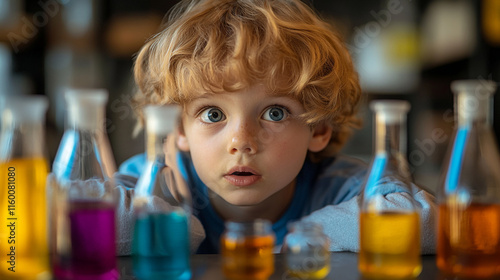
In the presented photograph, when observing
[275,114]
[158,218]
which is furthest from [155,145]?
[275,114]

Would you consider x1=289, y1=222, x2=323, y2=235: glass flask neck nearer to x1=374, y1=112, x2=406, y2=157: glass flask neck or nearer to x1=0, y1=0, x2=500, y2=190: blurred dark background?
x1=374, y1=112, x2=406, y2=157: glass flask neck

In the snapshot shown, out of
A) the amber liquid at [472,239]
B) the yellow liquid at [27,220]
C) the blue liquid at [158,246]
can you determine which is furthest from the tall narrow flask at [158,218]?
the amber liquid at [472,239]

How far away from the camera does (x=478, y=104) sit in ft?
2.24

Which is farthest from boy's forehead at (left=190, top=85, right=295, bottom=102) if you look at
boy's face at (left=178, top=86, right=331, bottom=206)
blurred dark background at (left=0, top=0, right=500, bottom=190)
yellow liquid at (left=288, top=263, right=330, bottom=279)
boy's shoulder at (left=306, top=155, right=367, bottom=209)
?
blurred dark background at (left=0, top=0, right=500, bottom=190)

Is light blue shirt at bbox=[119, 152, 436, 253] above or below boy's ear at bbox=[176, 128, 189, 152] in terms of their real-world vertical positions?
below

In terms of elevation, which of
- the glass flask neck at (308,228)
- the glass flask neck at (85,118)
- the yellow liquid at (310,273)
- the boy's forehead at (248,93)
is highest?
the boy's forehead at (248,93)

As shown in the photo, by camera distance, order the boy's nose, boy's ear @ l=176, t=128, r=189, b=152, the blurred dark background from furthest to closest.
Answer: the blurred dark background
boy's ear @ l=176, t=128, r=189, b=152
the boy's nose

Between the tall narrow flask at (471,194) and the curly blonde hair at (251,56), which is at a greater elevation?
the curly blonde hair at (251,56)

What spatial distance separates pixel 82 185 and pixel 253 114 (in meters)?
0.42

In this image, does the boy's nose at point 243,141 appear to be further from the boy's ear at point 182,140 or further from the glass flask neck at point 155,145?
the glass flask neck at point 155,145

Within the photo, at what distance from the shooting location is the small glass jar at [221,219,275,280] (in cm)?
63

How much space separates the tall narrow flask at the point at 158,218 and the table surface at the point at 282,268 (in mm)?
68

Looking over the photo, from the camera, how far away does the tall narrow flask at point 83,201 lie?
61 centimetres

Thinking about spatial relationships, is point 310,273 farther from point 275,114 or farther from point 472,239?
point 275,114
